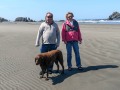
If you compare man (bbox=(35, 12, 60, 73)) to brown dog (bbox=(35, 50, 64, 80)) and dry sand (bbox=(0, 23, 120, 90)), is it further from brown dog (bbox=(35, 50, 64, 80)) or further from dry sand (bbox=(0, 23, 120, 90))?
dry sand (bbox=(0, 23, 120, 90))

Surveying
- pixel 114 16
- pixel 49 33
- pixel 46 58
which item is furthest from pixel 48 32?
pixel 114 16

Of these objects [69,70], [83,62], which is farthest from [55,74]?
[83,62]

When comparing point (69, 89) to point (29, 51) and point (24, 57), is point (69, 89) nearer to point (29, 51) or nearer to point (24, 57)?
point (24, 57)

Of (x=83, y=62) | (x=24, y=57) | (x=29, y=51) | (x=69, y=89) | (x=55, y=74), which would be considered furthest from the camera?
(x=29, y=51)

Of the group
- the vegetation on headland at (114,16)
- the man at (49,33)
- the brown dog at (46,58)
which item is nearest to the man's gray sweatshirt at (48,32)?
the man at (49,33)

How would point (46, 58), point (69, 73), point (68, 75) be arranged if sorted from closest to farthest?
point (46, 58), point (68, 75), point (69, 73)

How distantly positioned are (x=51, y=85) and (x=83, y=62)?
10.7 feet

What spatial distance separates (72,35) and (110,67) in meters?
1.75

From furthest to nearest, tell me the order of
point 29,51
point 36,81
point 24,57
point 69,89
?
point 29,51 < point 24,57 < point 36,81 < point 69,89

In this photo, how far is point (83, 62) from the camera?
38.0ft

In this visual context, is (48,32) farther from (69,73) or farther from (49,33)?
(69,73)

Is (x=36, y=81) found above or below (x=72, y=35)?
below

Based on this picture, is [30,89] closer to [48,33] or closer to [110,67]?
[48,33]

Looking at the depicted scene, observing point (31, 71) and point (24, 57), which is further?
point (24, 57)
